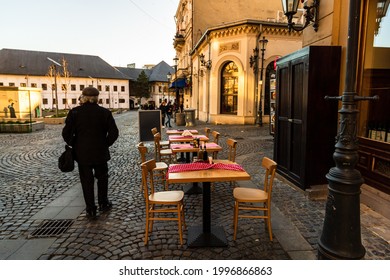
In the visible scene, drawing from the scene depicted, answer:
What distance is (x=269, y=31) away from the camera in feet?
62.7

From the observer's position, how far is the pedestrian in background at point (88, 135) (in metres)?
4.46

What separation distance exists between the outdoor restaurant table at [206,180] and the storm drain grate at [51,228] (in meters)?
1.91

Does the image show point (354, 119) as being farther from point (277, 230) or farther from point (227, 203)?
point (227, 203)

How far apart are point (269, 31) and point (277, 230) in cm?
1791

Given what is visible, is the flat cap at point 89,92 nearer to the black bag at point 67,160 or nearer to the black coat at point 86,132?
the black coat at point 86,132

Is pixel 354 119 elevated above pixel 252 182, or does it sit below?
above

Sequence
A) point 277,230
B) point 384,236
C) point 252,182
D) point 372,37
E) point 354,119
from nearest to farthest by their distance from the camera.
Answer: point 354,119 → point 384,236 → point 277,230 → point 372,37 → point 252,182

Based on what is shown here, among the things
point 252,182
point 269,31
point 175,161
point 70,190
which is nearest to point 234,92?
point 269,31

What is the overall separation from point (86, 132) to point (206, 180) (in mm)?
2235

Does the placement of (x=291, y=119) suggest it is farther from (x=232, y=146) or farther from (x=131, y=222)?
(x=131, y=222)

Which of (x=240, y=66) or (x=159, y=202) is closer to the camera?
(x=159, y=202)

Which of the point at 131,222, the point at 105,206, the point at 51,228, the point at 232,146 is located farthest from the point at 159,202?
the point at 232,146

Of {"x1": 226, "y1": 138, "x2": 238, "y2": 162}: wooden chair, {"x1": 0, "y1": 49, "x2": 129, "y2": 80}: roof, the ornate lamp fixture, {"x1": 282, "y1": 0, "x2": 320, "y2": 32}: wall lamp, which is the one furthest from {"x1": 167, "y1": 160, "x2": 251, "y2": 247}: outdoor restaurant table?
{"x1": 0, "y1": 49, "x2": 129, "y2": 80}: roof

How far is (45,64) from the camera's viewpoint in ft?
198
